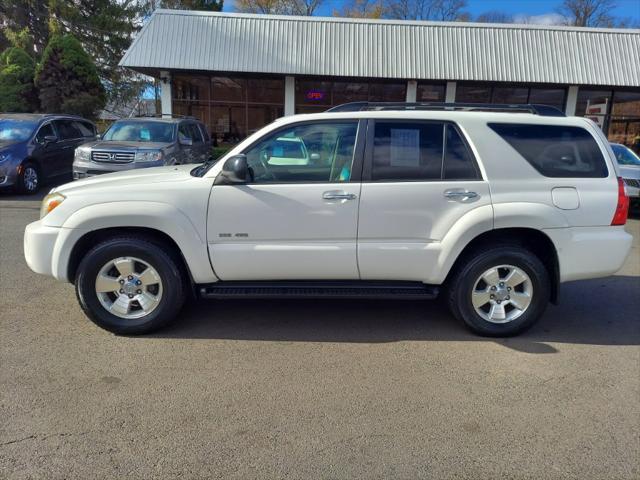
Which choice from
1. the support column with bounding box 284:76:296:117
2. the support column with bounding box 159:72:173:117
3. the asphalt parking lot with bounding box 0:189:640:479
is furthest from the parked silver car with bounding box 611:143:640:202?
the support column with bounding box 159:72:173:117

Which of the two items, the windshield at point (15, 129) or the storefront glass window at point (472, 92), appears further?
the storefront glass window at point (472, 92)

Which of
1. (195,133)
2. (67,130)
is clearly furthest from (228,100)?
(195,133)

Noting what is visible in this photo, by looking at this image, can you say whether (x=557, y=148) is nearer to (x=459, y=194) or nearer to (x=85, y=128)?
Result: (x=459, y=194)

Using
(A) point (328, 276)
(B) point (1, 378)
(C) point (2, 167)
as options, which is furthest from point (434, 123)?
(C) point (2, 167)

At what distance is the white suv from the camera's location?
3.89m

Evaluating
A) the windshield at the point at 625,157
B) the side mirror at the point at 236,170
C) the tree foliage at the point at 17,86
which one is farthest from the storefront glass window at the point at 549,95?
the tree foliage at the point at 17,86

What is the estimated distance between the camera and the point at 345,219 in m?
3.92

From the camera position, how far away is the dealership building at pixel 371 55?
55.1ft

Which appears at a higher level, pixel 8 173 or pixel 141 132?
pixel 141 132

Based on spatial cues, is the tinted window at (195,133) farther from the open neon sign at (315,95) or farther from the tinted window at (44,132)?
the open neon sign at (315,95)

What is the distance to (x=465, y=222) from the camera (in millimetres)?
3922

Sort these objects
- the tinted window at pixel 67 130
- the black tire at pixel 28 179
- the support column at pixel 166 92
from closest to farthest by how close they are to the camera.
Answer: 1. the black tire at pixel 28 179
2. the tinted window at pixel 67 130
3. the support column at pixel 166 92

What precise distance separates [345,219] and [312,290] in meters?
0.66

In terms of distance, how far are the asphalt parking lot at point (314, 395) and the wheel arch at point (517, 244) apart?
20.9 inches
